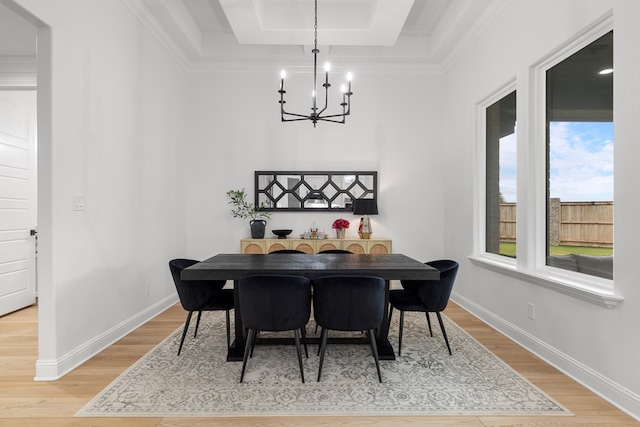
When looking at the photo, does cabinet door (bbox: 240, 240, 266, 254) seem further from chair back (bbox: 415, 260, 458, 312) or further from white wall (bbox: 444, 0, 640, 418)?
white wall (bbox: 444, 0, 640, 418)

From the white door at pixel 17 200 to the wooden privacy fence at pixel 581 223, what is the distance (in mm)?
5621

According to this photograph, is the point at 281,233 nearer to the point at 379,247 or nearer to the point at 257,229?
the point at 257,229

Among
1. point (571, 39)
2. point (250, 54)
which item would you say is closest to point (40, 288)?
point (250, 54)

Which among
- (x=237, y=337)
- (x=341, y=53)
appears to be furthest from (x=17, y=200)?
(x=341, y=53)

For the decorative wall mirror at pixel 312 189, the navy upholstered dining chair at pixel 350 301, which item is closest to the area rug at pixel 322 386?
the navy upholstered dining chair at pixel 350 301

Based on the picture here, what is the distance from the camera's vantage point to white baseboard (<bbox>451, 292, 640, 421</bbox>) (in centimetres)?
197

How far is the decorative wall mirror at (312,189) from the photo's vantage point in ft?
16.0

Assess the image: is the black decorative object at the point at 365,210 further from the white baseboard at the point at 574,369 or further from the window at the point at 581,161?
the window at the point at 581,161

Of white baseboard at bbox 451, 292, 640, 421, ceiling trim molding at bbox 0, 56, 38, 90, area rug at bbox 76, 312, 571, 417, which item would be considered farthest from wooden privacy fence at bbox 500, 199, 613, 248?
ceiling trim molding at bbox 0, 56, 38, 90

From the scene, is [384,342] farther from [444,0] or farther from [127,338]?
[444,0]

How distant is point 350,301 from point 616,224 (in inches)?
67.8

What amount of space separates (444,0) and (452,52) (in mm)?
699

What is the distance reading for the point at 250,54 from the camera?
469 cm

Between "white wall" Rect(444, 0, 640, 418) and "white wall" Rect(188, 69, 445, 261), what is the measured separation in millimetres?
664
